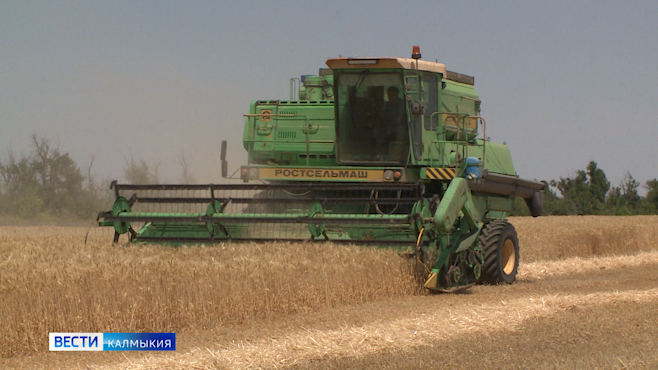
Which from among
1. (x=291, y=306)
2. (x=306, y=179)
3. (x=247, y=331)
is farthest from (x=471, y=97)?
(x=247, y=331)

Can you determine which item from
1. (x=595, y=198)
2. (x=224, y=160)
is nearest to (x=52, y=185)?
(x=224, y=160)

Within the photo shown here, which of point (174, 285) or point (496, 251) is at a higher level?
point (174, 285)

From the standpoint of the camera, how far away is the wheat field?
5.28m

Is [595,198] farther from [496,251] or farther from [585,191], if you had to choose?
[496,251]

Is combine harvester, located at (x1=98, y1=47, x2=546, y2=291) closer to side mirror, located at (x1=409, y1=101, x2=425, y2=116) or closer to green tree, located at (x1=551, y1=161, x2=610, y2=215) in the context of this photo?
side mirror, located at (x1=409, y1=101, x2=425, y2=116)

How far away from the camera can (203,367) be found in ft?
14.5

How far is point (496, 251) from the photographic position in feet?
29.1

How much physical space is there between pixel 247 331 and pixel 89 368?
55.5 inches

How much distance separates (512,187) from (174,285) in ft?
19.2

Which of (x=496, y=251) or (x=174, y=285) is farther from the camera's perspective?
(x=496, y=251)

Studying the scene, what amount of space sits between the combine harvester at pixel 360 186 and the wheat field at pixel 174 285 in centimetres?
53

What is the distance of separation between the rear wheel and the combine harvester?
0.05 feet

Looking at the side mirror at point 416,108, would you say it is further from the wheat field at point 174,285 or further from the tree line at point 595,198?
the tree line at point 595,198

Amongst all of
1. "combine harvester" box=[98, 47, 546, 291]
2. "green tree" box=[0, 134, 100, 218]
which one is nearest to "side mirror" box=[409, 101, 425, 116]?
"combine harvester" box=[98, 47, 546, 291]
